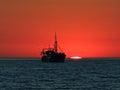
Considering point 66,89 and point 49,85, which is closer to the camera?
point 66,89

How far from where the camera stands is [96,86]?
10138 cm

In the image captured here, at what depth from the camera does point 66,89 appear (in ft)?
314

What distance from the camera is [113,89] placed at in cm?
9488

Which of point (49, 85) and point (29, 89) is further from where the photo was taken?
point (49, 85)

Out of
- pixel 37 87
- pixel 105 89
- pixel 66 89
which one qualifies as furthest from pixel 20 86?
pixel 105 89

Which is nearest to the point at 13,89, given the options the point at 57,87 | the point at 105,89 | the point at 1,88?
the point at 1,88

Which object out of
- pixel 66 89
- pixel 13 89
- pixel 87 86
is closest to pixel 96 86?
pixel 87 86

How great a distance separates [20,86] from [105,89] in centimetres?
1616

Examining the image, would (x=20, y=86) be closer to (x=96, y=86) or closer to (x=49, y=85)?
(x=49, y=85)

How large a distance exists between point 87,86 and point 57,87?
5.97m

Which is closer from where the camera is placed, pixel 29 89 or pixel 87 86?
pixel 29 89

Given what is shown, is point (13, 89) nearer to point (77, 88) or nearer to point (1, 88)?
point (1, 88)

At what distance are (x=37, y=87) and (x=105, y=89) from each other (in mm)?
12525

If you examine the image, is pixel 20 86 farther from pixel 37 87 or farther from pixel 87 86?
pixel 87 86
